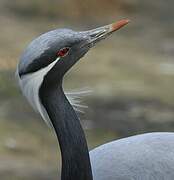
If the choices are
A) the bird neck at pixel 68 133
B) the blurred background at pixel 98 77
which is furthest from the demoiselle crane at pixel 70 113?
the blurred background at pixel 98 77

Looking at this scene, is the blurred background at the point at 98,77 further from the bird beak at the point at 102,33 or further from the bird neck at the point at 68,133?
the bird beak at the point at 102,33

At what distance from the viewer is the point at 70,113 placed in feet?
A: 11.5

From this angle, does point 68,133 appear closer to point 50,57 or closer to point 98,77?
point 50,57

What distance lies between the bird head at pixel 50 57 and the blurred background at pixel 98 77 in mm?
1926

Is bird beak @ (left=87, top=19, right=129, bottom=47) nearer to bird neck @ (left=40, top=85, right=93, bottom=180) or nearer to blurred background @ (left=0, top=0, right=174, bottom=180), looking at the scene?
bird neck @ (left=40, top=85, right=93, bottom=180)

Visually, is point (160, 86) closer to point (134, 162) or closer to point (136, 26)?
point (136, 26)

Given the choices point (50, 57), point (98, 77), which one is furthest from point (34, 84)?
point (98, 77)

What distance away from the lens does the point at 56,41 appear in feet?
11.0

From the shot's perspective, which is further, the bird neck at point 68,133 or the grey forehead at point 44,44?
the bird neck at point 68,133

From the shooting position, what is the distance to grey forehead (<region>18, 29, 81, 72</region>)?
10.8ft

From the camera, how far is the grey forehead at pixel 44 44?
330 centimetres

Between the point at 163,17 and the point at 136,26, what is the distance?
355 mm

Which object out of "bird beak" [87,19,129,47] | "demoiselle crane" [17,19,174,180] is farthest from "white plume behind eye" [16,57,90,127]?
"bird beak" [87,19,129,47]

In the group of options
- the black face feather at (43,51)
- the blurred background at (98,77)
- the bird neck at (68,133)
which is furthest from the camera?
the blurred background at (98,77)
